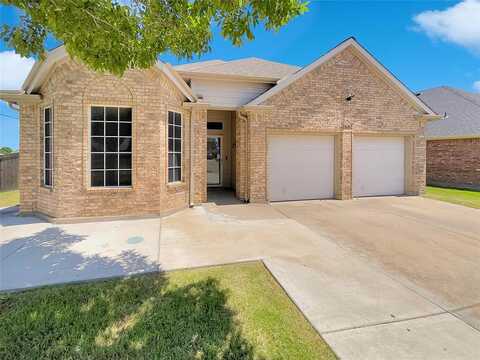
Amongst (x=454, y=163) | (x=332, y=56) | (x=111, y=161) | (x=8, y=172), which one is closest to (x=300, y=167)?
(x=332, y=56)

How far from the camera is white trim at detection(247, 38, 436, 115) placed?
30.9ft

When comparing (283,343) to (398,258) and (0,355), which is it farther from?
(398,258)

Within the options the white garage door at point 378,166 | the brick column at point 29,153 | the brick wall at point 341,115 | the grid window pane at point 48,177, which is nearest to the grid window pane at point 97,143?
the grid window pane at point 48,177

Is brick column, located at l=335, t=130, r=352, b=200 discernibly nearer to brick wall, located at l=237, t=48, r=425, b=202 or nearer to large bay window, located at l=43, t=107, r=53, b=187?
brick wall, located at l=237, t=48, r=425, b=202

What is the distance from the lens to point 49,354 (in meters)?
2.35

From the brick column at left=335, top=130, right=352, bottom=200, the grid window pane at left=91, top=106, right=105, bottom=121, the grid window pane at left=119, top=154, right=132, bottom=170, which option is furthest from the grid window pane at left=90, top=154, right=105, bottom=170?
the brick column at left=335, top=130, right=352, bottom=200

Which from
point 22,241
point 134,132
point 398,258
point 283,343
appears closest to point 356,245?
point 398,258

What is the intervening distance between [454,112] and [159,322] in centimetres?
2220

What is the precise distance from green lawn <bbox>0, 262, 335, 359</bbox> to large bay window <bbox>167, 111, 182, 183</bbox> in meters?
4.64

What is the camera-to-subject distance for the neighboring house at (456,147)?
47.4 feet

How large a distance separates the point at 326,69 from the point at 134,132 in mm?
7760

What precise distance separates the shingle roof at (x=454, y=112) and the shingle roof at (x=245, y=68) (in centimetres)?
1122

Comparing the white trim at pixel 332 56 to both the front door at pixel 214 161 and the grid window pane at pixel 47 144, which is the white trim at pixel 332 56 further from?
the grid window pane at pixel 47 144

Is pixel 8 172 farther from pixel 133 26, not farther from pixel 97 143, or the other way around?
pixel 133 26
